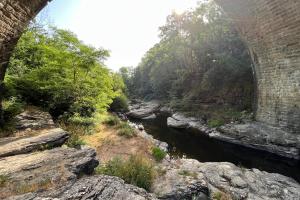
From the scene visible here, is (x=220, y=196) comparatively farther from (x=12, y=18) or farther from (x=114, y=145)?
(x=12, y=18)

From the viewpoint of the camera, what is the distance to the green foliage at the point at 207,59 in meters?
15.8

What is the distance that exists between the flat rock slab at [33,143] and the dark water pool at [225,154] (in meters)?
4.96

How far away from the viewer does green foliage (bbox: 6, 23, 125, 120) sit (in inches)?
317

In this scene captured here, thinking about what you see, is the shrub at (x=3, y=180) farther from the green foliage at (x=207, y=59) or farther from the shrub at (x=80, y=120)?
the green foliage at (x=207, y=59)

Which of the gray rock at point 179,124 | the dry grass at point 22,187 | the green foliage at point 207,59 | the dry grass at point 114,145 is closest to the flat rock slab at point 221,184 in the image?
the dry grass at point 114,145

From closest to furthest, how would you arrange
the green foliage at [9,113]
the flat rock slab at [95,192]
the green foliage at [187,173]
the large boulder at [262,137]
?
the flat rock slab at [95,192], the green foliage at [187,173], the green foliage at [9,113], the large boulder at [262,137]

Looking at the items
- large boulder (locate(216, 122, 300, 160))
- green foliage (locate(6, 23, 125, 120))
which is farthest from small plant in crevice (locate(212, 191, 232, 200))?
green foliage (locate(6, 23, 125, 120))

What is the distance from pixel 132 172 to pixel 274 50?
843cm

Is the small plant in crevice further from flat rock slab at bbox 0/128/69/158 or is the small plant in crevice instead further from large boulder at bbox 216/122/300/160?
large boulder at bbox 216/122/300/160

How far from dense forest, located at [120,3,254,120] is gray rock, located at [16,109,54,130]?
11.3 meters

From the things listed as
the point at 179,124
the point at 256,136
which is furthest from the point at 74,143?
the point at 179,124

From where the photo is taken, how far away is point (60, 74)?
854cm

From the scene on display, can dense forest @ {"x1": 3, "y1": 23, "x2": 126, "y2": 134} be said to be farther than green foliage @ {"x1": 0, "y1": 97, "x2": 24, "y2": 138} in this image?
Yes

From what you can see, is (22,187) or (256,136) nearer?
(22,187)
